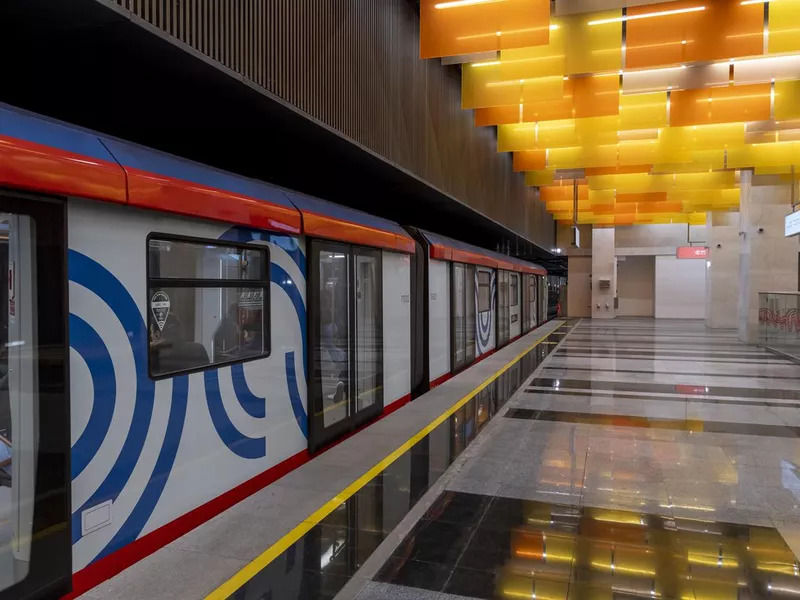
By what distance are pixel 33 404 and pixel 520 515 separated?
319cm

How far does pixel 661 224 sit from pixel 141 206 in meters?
33.5

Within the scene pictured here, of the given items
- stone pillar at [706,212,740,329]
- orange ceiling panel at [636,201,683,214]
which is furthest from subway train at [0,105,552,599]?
orange ceiling panel at [636,201,683,214]

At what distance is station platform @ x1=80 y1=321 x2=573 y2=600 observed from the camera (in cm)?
319

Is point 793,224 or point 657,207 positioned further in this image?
point 657,207

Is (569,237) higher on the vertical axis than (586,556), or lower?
higher

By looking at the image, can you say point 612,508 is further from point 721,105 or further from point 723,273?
point 723,273

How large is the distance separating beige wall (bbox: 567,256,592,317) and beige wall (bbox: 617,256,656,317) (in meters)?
2.62

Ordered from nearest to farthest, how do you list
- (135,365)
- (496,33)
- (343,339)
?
(135,365) < (343,339) < (496,33)

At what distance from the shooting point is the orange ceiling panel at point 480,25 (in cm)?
691

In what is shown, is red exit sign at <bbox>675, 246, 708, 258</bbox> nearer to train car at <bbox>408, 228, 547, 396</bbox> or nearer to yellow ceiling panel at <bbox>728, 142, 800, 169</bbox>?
yellow ceiling panel at <bbox>728, 142, 800, 169</bbox>

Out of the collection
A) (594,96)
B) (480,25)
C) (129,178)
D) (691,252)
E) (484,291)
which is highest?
(594,96)

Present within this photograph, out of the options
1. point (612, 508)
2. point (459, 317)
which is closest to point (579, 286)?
point (459, 317)

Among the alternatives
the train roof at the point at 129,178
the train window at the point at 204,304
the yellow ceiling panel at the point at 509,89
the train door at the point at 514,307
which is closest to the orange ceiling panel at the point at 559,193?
the train door at the point at 514,307

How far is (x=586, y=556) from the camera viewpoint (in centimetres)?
355
